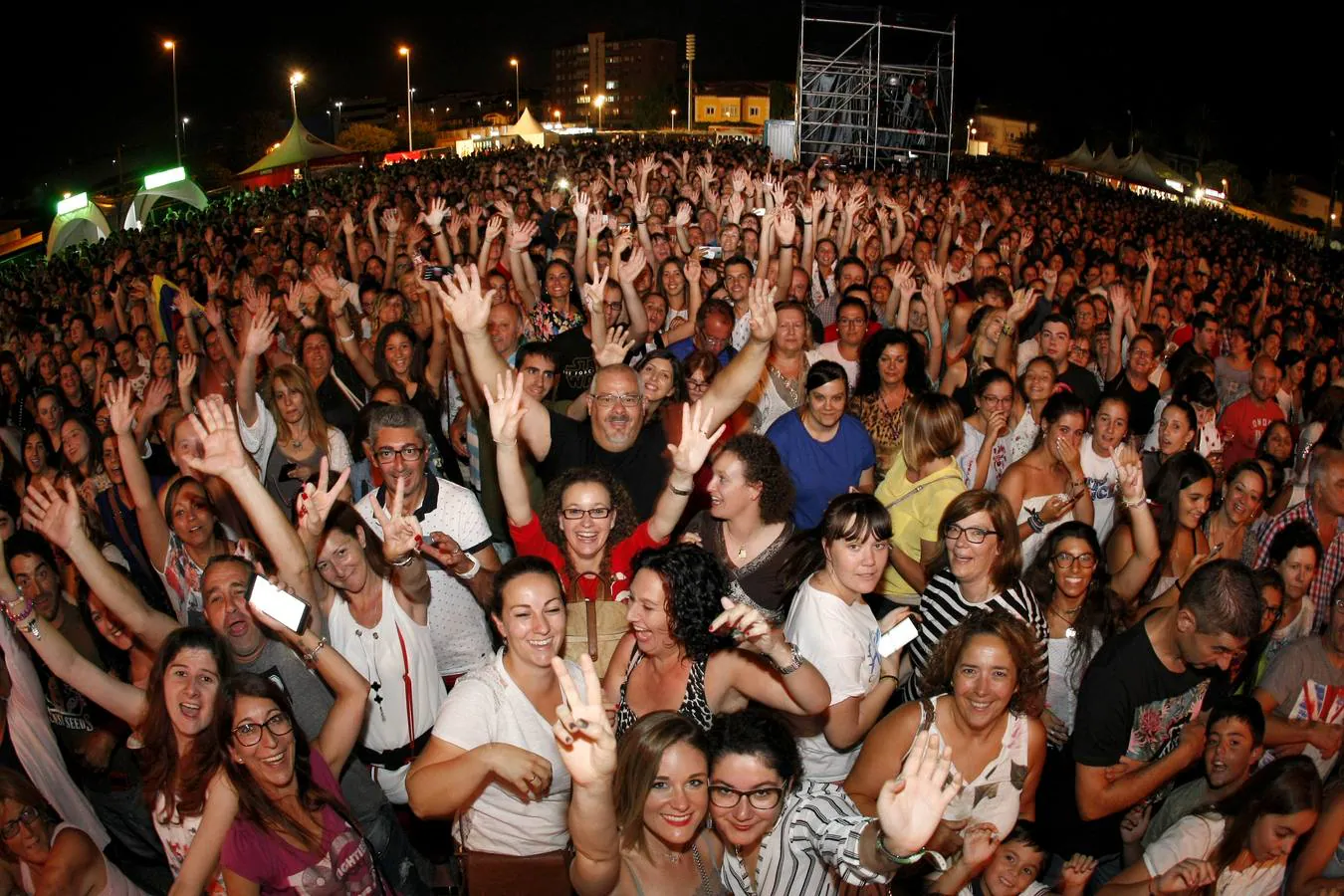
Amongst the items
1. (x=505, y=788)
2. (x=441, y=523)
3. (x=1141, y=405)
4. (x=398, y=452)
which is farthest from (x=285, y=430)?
(x=1141, y=405)

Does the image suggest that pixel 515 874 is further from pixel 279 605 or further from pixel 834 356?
pixel 834 356

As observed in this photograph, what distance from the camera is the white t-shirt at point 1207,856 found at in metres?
2.91

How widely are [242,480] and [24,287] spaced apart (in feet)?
30.6

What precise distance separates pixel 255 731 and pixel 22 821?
71 centimetres

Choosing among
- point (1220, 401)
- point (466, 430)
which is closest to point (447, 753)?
point (466, 430)

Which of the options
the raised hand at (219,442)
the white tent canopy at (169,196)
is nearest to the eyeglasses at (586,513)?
the raised hand at (219,442)

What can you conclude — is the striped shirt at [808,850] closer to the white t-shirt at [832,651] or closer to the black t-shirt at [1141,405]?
the white t-shirt at [832,651]

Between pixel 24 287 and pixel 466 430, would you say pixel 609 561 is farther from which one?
pixel 24 287

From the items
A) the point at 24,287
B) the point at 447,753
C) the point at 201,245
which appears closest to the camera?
the point at 447,753

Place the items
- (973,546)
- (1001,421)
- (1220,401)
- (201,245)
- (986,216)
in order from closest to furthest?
(973,546) < (1001,421) < (1220,401) < (201,245) < (986,216)

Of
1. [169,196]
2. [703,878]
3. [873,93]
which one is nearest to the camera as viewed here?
[703,878]

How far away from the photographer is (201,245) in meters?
12.3

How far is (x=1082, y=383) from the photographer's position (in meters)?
A: 6.43

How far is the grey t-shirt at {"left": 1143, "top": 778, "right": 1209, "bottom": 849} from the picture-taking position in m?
3.15
